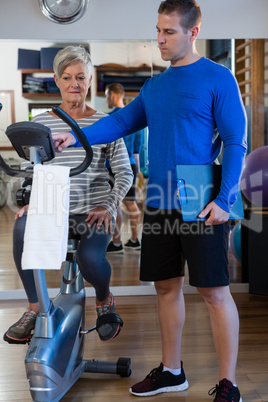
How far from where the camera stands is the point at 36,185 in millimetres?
1695

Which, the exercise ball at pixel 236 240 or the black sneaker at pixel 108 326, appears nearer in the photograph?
the black sneaker at pixel 108 326

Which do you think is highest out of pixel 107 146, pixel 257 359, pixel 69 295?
pixel 107 146

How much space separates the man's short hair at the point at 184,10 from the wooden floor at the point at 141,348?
1446 mm

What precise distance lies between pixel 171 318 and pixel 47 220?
0.81 metres

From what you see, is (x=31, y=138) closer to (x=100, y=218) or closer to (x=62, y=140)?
(x=62, y=140)

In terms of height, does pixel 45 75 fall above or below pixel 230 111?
above

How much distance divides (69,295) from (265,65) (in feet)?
7.70

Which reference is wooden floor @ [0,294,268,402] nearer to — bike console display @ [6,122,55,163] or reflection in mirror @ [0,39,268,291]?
reflection in mirror @ [0,39,268,291]

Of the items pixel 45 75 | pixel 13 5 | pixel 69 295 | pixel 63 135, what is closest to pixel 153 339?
pixel 69 295

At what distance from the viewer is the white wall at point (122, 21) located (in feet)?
11.4

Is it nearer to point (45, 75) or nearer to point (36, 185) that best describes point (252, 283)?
point (45, 75)

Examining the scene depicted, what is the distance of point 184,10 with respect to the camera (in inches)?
75.4

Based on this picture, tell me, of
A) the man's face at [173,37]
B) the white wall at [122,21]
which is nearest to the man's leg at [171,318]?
the man's face at [173,37]

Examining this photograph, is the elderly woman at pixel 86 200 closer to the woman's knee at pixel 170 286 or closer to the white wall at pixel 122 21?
the woman's knee at pixel 170 286
